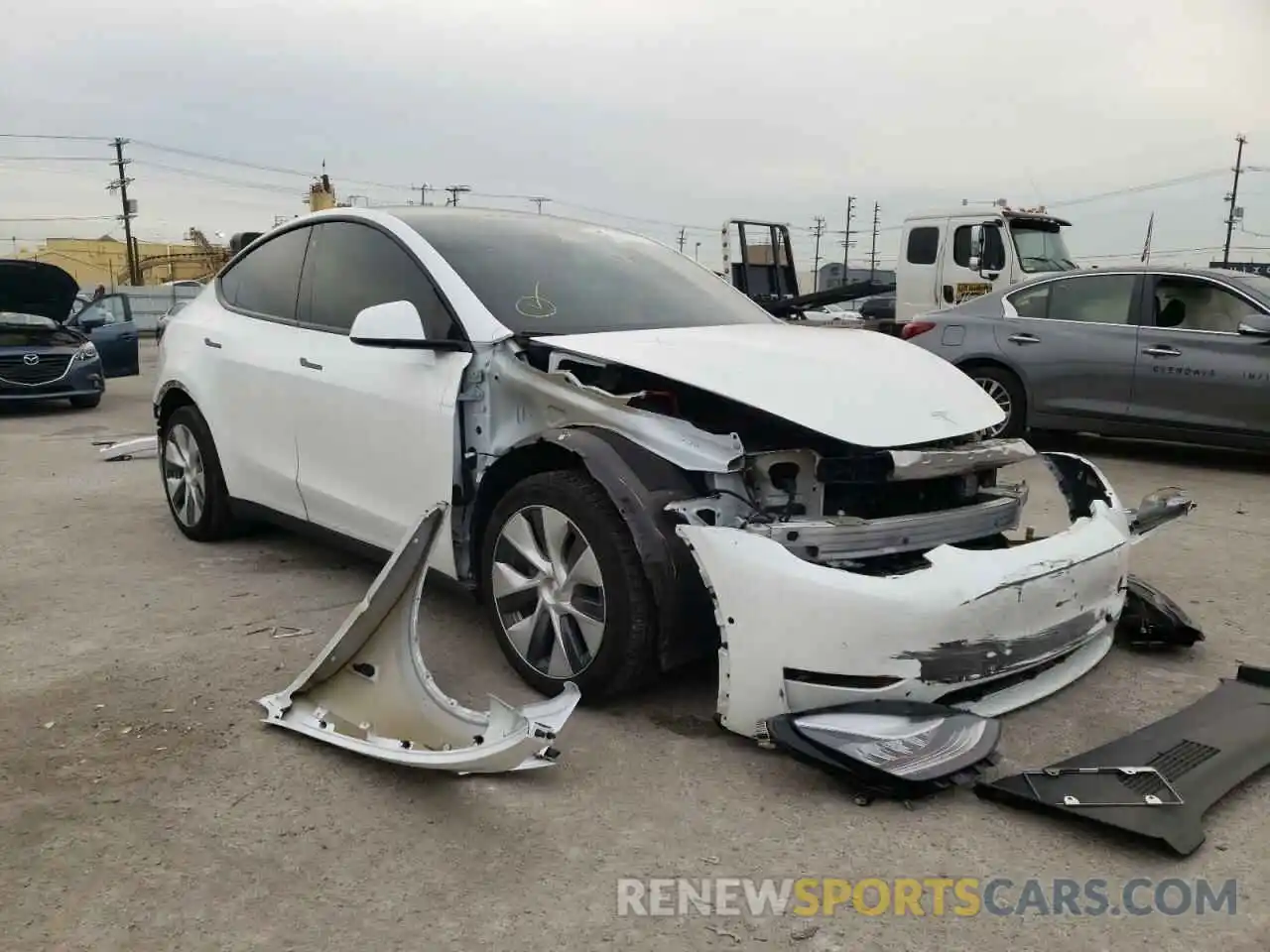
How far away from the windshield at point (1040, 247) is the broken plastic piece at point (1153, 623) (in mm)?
8316

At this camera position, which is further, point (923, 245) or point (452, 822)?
point (923, 245)

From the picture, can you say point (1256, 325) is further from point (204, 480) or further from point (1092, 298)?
point (204, 480)

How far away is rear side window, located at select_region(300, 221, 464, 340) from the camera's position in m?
3.70

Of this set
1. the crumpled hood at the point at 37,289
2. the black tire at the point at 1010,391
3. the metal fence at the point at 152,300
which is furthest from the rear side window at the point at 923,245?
the metal fence at the point at 152,300

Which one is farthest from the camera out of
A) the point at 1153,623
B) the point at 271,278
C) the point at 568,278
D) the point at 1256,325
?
the point at 1256,325

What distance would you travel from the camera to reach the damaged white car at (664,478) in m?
2.74

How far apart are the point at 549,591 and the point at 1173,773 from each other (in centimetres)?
175

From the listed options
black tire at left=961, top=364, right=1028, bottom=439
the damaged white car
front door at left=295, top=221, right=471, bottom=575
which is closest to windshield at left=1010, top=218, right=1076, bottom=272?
black tire at left=961, top=364, right=1028, bottom=439

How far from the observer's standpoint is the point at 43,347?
11672mm

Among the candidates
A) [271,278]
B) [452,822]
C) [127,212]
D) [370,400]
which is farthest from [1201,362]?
[127,212]

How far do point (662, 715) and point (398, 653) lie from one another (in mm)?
815

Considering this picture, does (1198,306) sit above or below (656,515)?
above

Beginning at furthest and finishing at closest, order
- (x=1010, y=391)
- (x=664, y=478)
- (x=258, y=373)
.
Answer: (x=1010, y=391) → (x=258, y=373) → (x=664, y=478)

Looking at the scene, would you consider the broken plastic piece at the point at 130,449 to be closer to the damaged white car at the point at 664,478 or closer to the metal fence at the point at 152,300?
the damaged white car at the point at 664,478
